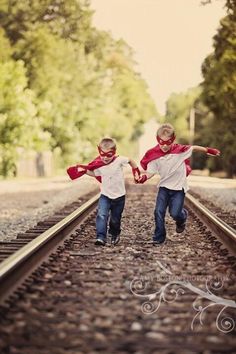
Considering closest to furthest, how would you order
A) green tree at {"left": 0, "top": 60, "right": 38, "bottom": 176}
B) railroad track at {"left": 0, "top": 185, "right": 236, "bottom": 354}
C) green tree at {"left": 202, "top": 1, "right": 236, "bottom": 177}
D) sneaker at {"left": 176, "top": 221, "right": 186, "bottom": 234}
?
railroad track at {"left": 0, "top": 185, "right": 236, "bottom": 354} → sneaker at {"left": 176, "top": 221, "right": 186, "bottom": 234} → green tree at {"left": 202, "top": 1, "right": 236, "bottom": 177} → green tree at {"left": 0, "top": 60, "right": 38, "bottom": 176}

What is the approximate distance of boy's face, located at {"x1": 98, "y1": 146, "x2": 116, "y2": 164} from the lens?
7.05 metres

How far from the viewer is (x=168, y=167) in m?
7.27

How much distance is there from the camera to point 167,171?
7.30m

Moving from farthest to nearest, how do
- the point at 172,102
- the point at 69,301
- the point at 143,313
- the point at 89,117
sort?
the point at 172,102 → the point at 89,117 → the point at 69,301 → the point at 143,313

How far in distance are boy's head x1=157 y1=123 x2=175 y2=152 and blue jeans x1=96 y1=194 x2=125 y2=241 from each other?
766 mm

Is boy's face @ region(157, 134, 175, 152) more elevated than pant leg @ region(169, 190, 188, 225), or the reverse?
boy's face @ region(157, 134, 175, 152)

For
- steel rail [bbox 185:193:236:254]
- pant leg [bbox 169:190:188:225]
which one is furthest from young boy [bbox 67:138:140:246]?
steel rail [bbox 185:193:236:254]

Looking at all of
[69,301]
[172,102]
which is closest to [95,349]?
[69,301]

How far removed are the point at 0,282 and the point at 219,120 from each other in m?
24.7

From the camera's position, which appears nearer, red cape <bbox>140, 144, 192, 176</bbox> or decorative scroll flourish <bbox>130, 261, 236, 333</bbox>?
decorative scroll flourish <bbox>130, 261, 236, 333</bbox>

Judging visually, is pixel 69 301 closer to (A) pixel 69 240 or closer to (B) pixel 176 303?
(B) pixel 176 303

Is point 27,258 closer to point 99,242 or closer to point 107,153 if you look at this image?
point 99,242

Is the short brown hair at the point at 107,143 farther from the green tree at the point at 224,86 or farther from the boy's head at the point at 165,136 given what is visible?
the green tree at the point at 224,86

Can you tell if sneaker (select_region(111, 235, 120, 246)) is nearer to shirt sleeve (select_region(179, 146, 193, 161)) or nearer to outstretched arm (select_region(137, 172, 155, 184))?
outstretched arm (select_region(137, 172, 155, 184))
